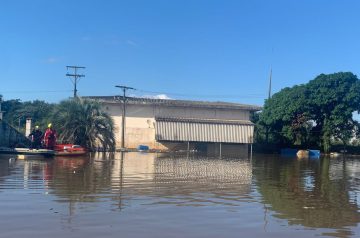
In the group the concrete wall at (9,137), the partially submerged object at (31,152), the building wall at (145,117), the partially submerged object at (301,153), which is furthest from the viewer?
the building wall at (145,117)

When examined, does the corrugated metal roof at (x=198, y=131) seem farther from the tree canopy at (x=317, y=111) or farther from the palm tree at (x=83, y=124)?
the palm tree at (x=83, y=124)

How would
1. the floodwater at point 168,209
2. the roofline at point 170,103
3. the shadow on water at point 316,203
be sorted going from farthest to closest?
the roofline at point 170,103 < the shadow on water at point 316,203 < the floodwater at point 168,209

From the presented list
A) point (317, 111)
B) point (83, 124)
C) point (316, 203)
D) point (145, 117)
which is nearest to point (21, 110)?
point (145, 117)

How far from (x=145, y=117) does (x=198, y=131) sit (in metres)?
6.77

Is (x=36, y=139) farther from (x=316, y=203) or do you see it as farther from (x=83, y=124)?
(x=316, y=203)

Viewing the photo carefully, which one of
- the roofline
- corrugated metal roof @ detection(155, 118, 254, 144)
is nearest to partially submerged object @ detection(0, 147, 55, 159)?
the roofline

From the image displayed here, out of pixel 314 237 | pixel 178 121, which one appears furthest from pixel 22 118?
pixel 314 237

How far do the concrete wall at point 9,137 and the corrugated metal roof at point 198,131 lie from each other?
2077 centimetres

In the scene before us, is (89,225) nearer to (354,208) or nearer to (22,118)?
(354,208)

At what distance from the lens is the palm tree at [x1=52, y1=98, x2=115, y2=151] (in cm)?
3847

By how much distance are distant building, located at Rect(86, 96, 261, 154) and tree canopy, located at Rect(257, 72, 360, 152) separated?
4.08m

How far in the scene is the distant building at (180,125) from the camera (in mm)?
52875

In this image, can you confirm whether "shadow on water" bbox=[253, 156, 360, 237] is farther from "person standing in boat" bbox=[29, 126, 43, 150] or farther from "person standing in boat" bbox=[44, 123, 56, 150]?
"person standing in boat" bbox=[29, 126, 43, 150]

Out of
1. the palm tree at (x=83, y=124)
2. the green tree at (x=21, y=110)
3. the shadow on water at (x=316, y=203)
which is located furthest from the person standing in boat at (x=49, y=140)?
the green tree at (x=21, y=110)
